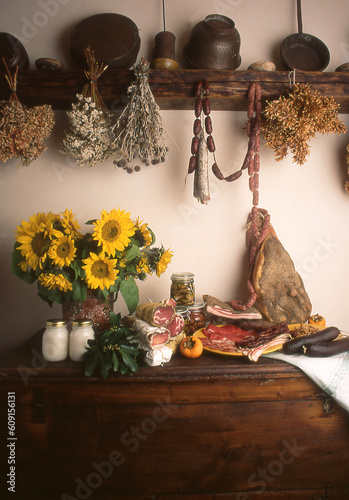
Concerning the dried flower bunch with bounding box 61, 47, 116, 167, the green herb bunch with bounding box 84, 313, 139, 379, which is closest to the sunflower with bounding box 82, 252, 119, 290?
the green herb bunch with bounding box 84, 313, 139, 379

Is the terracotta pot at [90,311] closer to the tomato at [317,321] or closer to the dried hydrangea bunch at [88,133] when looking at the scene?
the dried hydrangea bunch at [88,133]

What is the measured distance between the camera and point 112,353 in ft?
4.68

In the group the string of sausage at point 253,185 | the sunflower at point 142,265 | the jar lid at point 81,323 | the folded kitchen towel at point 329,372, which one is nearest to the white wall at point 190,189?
the string of sausage at point 253,185

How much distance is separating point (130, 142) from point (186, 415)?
4.62 feet

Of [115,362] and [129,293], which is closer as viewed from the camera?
[115,362]

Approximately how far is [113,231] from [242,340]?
833 millimetres

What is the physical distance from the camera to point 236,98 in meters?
2.02

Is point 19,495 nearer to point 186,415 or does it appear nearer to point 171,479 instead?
point 171,479

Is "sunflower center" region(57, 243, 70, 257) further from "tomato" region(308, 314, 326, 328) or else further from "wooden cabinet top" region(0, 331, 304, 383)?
"tomato" region(308, 314, 326, 328)

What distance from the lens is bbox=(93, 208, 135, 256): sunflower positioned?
1548 millimetres

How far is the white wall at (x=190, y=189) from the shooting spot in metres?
2.21

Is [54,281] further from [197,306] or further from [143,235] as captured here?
[197,306]

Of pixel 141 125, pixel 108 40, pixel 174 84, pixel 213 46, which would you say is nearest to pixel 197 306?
pixel 141 125

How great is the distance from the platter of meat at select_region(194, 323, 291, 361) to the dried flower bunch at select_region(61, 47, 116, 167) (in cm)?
113
